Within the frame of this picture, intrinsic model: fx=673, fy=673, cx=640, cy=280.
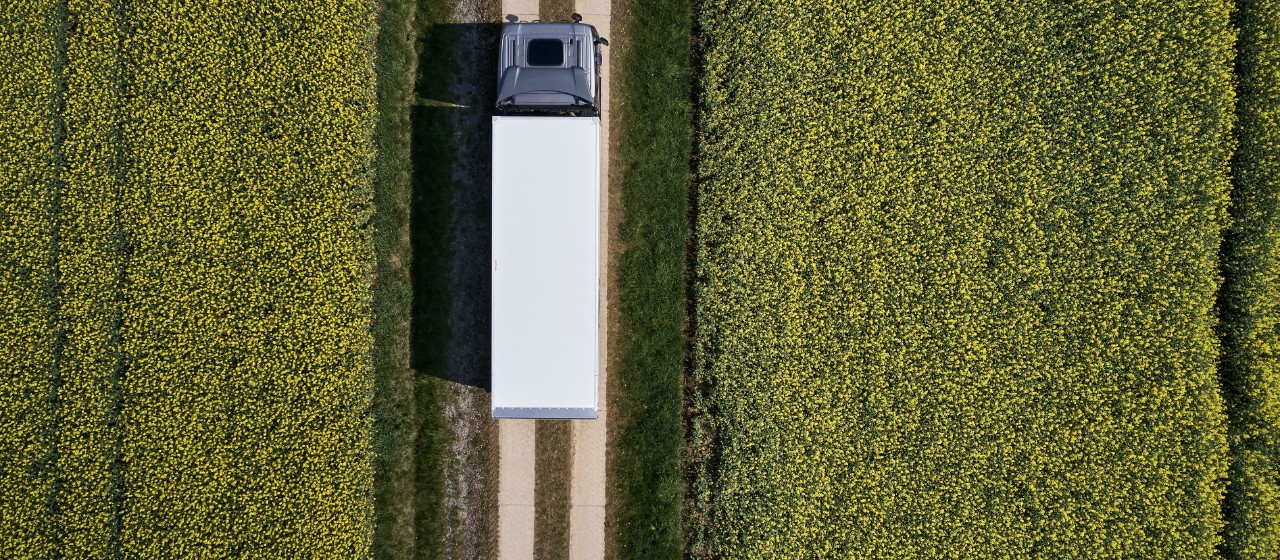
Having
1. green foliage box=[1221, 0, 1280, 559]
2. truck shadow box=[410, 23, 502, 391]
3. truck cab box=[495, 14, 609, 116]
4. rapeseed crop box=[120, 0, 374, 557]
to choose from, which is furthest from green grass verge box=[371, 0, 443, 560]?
green foliage box=[1221, 0, 1280, 559]

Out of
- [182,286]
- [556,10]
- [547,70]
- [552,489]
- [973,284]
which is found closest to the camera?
[547,70]

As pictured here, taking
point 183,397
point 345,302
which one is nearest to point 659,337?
point 345,302

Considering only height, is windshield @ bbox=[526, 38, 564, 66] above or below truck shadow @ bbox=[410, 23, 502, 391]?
above

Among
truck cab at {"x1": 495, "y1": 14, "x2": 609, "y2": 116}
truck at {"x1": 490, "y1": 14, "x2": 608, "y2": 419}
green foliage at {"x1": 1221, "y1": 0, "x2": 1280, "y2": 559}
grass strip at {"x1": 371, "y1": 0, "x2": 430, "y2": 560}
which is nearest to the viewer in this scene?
truck at {"x1": 490, "y1": 14, "x2": 608, "y2": 419}

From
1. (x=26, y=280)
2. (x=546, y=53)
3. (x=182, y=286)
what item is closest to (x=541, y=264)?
(x=546, y=53)

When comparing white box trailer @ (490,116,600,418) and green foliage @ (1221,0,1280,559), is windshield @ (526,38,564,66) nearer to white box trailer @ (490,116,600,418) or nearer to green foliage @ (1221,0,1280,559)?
white box trailer @ (490,116,600,418)

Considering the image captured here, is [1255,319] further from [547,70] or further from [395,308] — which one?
[395,308]
